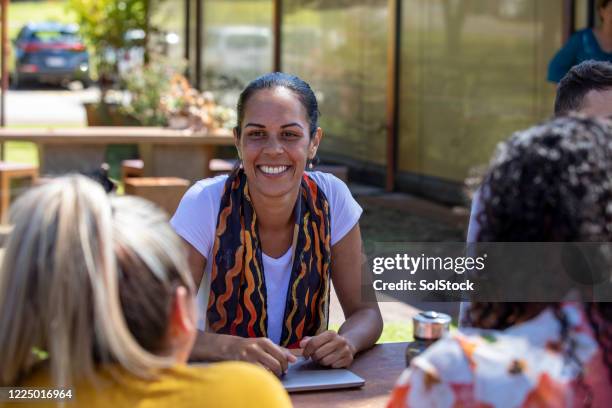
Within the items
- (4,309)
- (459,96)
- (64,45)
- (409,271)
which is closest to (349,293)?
(409,271)

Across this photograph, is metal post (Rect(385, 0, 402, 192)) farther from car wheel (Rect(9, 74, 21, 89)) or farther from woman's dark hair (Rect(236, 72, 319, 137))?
car wheel (Rect(9, 74, 21, 89))

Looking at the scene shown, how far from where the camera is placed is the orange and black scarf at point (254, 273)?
3.03 meters

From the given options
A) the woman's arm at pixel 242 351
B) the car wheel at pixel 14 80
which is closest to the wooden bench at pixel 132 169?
the woman's arm at pixel 242 351

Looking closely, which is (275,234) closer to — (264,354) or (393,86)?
(264,354)

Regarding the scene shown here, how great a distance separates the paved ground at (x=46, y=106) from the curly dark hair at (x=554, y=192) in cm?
1571

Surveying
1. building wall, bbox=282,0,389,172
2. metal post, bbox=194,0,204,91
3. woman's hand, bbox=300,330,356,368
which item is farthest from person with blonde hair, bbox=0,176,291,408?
metal post, bbox=194,0,204,91

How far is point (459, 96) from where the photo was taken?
937cm

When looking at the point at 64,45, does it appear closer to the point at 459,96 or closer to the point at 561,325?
the point at 459,96

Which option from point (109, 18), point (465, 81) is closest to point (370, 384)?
point (465, 81)

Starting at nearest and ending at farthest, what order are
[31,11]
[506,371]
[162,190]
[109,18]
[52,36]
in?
[506,371]
[162,190]
[109,18]
[52,36]
[31,11]

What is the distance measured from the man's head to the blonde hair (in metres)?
1.80

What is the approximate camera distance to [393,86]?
1024cm

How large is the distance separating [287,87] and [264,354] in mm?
982

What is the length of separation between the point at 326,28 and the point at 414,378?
1032 centimetres
